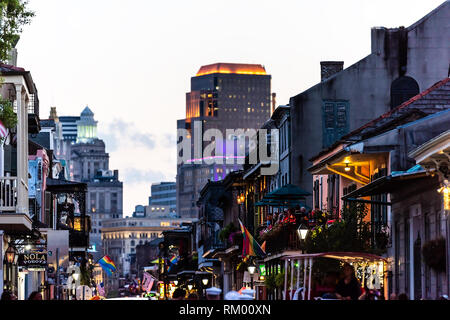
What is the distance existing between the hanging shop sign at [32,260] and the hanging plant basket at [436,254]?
1652cm

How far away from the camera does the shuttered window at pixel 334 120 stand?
54.3 metres

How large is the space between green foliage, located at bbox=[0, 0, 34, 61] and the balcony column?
22.3ft

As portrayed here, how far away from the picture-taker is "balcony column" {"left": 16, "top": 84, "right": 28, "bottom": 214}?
31578mm

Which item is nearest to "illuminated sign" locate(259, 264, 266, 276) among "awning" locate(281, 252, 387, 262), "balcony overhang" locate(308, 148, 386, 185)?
"balcony overhang" locate(308, 148, 386, 185)

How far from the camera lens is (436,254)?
28.2 meters

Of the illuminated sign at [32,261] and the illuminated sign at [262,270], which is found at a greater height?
the illuminated sign at [32,261]

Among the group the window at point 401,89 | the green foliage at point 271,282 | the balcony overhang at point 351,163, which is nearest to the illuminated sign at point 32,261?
the balcony overhang at point 351,163

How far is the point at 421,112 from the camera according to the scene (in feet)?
123

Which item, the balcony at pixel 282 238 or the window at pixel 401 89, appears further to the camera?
the window at pixel 401 89

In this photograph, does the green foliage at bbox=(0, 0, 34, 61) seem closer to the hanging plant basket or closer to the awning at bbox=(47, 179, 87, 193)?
the hanging plant basket

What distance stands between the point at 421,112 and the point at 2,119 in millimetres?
16085

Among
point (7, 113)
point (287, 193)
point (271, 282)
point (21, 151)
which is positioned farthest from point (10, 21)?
point (271, 282)

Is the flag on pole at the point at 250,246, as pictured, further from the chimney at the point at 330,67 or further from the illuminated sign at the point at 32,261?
the chimney at the point at 330,67
